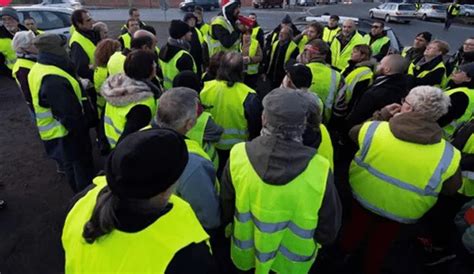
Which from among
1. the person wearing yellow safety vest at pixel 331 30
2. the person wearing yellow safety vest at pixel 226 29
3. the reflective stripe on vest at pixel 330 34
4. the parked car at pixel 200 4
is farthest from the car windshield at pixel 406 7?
the person wearing yellow safety vest at pixel 226 29

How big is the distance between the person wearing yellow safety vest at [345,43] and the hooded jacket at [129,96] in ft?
14.3

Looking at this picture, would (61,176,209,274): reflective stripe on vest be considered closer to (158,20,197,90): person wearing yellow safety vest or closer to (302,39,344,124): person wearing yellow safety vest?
(302,39,344,124): person wearing yellow safety vest

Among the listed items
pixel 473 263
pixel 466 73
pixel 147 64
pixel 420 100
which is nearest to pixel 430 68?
pixel 466 73

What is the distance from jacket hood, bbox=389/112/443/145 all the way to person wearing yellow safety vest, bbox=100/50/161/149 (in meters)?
2.07

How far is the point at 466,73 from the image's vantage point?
11.6 feet

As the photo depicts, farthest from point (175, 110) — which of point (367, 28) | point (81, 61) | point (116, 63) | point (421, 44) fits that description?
point (367, 28)

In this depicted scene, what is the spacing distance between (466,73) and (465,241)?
7.15ft

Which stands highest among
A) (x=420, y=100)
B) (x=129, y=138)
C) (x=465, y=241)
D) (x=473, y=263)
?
(x=129, y=138)

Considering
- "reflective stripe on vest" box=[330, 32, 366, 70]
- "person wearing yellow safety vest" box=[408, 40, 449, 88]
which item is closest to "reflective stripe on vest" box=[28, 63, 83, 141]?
"person wearing yellow safety vest" box=[408, 40, 449, 88]

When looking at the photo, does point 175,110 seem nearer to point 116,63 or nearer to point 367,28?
point 116,63

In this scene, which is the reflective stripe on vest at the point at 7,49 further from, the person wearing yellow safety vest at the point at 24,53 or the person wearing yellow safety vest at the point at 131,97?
the person wearing yellow safety vest at the point at 131,97

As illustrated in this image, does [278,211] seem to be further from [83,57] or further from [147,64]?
[83,57]

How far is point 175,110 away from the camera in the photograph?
84.1 inches

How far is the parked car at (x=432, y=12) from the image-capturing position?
26734 millimetres
